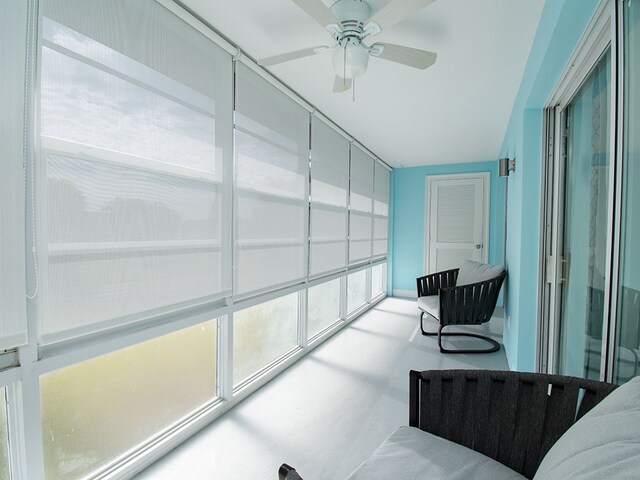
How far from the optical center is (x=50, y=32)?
121 cm

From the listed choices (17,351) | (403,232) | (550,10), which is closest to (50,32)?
(17,351)

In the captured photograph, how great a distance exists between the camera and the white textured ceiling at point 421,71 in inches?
69.4

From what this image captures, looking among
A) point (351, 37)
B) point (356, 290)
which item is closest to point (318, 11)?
point (351, 37)

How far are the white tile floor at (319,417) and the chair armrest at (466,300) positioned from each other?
0.38 m

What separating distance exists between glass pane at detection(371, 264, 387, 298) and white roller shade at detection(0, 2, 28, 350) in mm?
4892

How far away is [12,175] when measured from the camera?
1108 mm

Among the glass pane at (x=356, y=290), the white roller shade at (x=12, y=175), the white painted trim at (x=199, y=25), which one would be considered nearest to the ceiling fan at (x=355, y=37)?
the white painted trim at (x=199, y=25)

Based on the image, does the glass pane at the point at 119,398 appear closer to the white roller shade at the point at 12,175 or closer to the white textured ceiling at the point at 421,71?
the white roller shade at the point at 12,175

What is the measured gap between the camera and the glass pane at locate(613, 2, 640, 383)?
1.04 meters

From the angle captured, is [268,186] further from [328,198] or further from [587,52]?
[587,52]

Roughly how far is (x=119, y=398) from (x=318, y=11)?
2.13 metres

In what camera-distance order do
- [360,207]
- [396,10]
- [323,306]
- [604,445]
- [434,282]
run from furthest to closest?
[360,207]
[434,282]
[323,306]
[396,10]
[604,445]

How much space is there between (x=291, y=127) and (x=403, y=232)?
3.98 m

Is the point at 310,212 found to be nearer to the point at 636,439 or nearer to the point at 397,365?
the point at 397,365
